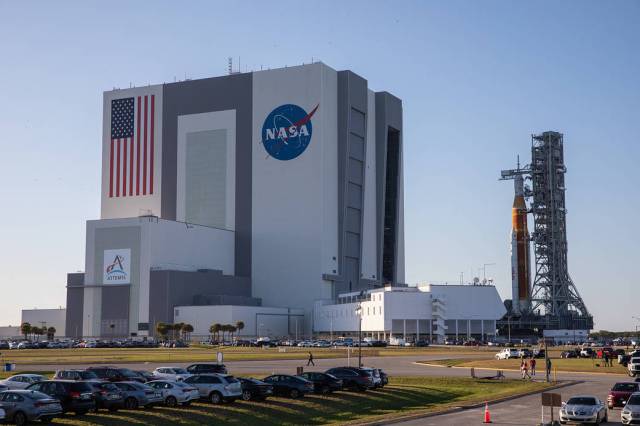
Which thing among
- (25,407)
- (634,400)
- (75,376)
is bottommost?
(25,407)

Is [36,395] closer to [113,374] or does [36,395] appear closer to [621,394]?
[113,374]

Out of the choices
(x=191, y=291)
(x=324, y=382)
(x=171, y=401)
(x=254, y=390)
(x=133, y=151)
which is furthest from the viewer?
(x=133, y=151)

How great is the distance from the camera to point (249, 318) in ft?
575

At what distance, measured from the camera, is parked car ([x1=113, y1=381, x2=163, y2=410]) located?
152 feet

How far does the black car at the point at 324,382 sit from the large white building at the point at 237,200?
11362 centimetres

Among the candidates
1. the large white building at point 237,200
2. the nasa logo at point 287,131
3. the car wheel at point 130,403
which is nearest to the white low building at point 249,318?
the large white building at point 237,200

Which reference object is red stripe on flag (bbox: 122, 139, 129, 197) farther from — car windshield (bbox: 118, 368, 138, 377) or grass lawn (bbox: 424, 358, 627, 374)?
car windshield (bbox: 118, 368, 138, 377)

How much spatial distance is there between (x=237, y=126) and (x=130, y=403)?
144183 mm

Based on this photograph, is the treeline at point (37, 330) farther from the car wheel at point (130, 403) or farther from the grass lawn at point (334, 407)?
the car wheel at point (130, 403)

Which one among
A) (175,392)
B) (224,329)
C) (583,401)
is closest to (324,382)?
(175,392)

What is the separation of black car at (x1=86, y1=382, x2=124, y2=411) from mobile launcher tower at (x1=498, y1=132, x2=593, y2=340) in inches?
5868

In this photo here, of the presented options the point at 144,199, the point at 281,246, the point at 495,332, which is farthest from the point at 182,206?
the point at 495,332

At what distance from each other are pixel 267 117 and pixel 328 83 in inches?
570

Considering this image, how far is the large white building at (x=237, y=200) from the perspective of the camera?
174 m
